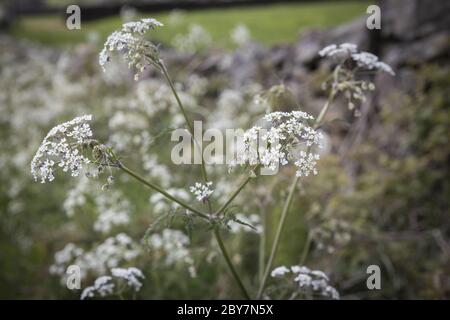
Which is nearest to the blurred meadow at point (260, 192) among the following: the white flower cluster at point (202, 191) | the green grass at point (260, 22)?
the white flower cluster at point (202, 191)

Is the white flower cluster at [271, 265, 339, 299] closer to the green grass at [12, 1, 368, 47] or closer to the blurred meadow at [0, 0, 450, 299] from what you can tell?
the blurred meadow at [0, 0, 450, 299]

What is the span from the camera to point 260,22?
11.4m

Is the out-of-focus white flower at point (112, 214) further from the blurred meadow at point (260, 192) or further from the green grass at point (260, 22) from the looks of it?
the green grass at point (260, 22)

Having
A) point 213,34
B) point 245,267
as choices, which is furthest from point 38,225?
A: point 213,34

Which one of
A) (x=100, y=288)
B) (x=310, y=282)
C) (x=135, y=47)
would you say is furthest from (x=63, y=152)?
(x=310, y=282)

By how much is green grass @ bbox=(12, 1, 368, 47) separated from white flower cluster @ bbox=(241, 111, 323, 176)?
643 cm

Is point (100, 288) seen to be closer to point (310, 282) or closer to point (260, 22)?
point (310, 282)

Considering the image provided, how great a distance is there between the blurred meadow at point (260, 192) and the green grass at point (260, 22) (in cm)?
217

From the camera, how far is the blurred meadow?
365 centimetres

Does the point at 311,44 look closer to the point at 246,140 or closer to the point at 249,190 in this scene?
the point at 249,190

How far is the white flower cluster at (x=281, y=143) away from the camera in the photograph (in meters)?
2.02

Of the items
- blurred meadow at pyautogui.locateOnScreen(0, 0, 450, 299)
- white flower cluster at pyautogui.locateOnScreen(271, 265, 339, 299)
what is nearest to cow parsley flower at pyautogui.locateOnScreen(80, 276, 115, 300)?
blurred meadow at pyautogui.locateOnScreen(0, 0, 450, 299)

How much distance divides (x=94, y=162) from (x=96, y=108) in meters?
6.11

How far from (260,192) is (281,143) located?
5.79 ft
